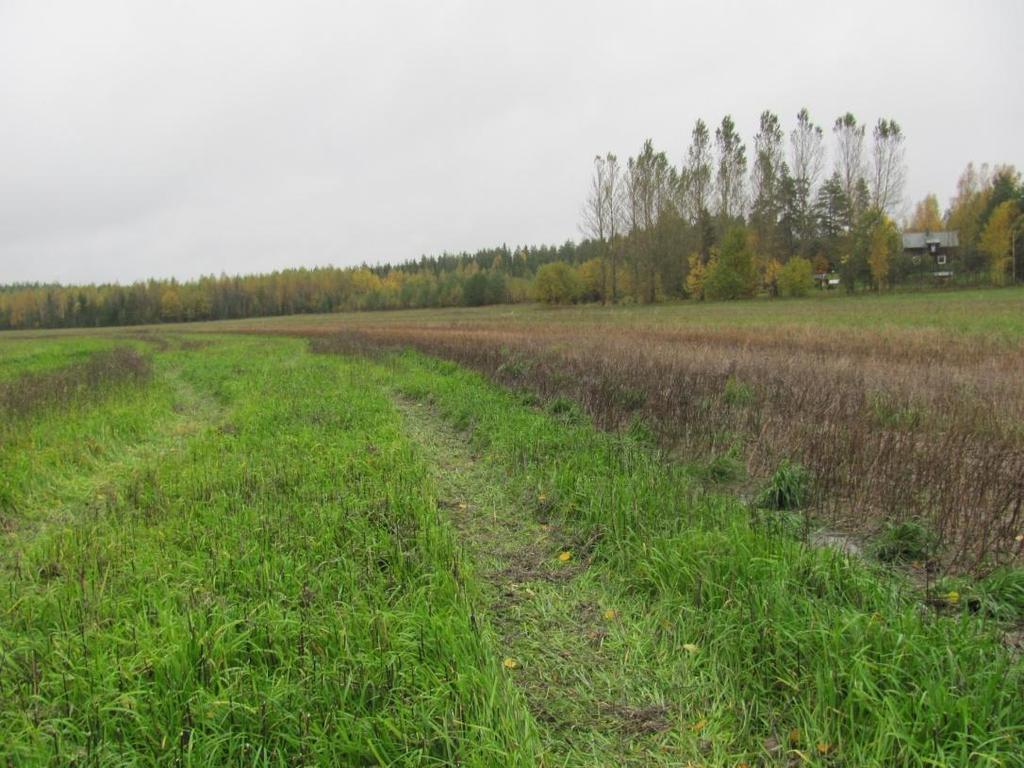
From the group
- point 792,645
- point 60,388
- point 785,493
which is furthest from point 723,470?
point 60,388

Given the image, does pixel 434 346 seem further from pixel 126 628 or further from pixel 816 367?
pixel 126 628

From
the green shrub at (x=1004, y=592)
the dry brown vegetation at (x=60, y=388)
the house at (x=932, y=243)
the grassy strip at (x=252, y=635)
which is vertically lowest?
the green shrub at (x=1004, y=592)

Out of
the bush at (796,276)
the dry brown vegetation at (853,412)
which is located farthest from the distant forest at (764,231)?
the dry brown vegetation at (853,412)

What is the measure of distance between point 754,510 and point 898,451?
A: 6.53 feet

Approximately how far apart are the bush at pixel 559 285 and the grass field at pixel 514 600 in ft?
192

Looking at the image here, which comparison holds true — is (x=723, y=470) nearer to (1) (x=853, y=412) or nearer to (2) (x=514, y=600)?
(1) (x=853, y=412)

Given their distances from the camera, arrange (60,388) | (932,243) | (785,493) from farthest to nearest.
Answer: (932,243), (60,388), (785,493)

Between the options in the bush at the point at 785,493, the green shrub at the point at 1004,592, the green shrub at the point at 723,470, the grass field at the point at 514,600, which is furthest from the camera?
the green shrub at the point at 723,470

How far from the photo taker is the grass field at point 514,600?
7.34ft

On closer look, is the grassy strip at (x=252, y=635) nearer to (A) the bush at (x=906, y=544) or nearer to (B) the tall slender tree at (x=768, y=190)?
(A) the bush at (x=906, y=544)

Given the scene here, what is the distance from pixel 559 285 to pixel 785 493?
61802 mm

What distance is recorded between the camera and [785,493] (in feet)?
15.5

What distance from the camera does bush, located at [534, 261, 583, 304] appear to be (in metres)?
64.7

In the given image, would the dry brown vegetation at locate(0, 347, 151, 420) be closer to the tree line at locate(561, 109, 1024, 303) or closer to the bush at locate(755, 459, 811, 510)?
the bush at locate(755, 459, 811, 510)
